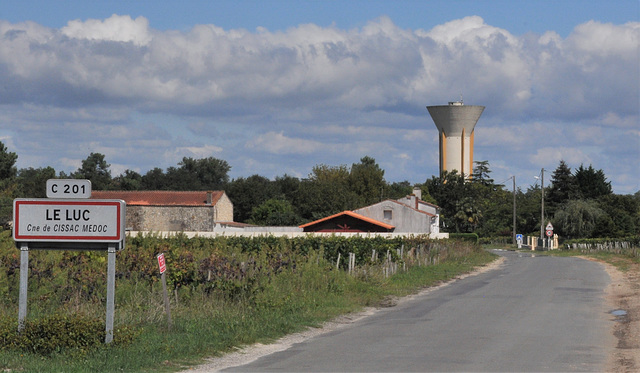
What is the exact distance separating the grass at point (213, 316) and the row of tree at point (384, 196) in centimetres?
5271

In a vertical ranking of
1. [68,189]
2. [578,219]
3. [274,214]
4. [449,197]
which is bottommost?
[68,189]

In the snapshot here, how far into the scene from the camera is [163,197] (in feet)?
248

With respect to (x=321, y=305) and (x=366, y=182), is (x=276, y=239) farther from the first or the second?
(x=366, y=182)

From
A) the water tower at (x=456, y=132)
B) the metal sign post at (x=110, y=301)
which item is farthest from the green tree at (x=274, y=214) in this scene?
the metal sign post at (x=110, y=301)

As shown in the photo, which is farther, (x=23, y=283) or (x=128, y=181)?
(x=128, y=181)

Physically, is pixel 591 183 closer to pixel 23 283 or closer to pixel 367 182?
pixel 367 182

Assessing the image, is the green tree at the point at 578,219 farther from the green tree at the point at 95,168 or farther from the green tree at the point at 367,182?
the green tree at the point at 95,168

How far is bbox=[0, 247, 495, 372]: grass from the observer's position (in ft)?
40.6

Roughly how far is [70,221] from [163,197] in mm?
62658

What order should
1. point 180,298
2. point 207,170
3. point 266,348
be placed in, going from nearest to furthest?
point 266,348
point 180,298
point 207,170

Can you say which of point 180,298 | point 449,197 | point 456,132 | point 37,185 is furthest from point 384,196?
point 180,298

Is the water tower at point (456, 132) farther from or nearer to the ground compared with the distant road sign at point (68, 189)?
farther from the ground

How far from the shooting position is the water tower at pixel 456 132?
12062cm

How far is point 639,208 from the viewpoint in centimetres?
9906
